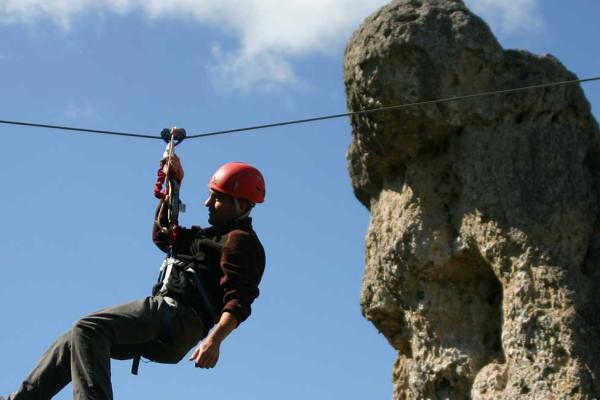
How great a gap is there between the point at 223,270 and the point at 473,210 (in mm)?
1984

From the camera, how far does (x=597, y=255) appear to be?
11.4 m

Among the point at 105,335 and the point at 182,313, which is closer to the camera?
the point at 105,335

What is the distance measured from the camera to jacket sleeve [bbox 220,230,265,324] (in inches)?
409

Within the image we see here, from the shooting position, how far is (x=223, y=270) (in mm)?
10547

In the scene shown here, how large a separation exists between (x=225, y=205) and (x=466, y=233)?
1.73m

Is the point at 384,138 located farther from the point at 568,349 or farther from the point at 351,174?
the point at 568,349

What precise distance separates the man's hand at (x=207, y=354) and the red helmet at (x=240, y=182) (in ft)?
4.36

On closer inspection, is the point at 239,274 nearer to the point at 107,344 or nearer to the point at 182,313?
the point at 182,313

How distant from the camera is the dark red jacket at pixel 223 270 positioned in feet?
34.4

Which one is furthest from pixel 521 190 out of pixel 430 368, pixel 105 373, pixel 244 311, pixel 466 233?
pixel 105 373

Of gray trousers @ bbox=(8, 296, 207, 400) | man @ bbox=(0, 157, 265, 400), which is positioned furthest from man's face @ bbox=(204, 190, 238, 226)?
gray trousers @ bbox=(8, 296, 207, 400)

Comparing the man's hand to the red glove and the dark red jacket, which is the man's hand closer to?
the dark red jacket

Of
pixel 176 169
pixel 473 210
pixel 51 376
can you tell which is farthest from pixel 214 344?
pixel 473 210

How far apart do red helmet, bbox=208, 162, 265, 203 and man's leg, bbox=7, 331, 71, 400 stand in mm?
1504
